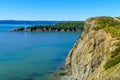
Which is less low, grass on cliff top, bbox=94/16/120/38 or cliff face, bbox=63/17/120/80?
grass on cliff top, bbox=94/16/120/38

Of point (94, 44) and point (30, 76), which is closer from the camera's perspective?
point (94, 44)

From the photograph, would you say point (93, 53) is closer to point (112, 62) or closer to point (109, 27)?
point (109, 27)

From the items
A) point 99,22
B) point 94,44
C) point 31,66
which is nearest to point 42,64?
point 31,66

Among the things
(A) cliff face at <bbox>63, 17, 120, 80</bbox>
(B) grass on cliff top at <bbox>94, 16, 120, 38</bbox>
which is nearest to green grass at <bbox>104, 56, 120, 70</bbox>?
(A) cliff face at <bbox>63, 17, 120, 80</bbox>

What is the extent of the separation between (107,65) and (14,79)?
94.0 feet

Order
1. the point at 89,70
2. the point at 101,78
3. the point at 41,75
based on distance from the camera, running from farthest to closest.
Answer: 1. the point at 41,75
2. the point at 89,70
3. the point at 101,78

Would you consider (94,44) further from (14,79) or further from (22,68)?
(22,68)

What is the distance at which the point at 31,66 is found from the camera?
61562 millimetres

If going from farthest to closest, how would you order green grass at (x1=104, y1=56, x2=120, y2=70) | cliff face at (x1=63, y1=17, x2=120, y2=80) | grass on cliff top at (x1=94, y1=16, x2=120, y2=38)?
1. grass on cliff top at (x1=94, y1=16, x2=120, y2=38)
2. cliff face at (x1=63, y1=17, x2=120, y2=80)
3. green grass at (x1=104, y1=56, x2=120, y2=70)

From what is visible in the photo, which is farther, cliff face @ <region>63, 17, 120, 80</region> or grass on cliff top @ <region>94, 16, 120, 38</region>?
grass on cliff top @ <region>94, 16, 120, 38</region>

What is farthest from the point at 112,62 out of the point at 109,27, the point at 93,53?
the point at 109,27

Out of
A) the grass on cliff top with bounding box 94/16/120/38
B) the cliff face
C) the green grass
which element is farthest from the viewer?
the grass on cliff top with bounding box 94/16/120/38

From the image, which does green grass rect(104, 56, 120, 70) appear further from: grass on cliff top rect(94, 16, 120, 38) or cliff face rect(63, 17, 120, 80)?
grass on cliff top rect(94, 16, 120, 38)

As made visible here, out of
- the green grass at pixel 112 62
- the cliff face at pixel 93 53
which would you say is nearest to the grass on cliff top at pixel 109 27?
the cliff face at pixel 93 53
